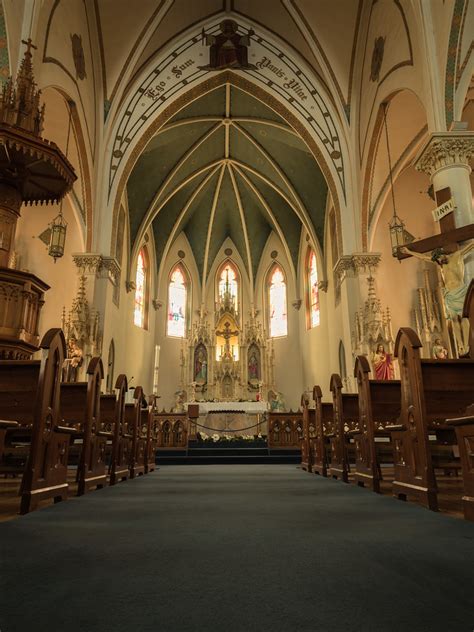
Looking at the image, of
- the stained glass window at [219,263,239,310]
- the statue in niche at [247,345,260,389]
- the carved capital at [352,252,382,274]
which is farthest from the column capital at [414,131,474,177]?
the stained glass window at [219,263,239,310]

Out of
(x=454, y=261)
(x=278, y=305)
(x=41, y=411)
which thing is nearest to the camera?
(x=41, y=411)

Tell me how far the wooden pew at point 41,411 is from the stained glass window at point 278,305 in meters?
18.5

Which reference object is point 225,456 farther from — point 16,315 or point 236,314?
point 236,314

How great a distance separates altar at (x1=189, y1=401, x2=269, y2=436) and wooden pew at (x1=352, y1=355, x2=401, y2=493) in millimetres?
10361

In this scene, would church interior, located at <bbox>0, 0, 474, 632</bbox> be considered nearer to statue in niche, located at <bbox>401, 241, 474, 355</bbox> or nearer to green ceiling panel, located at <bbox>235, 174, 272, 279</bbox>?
statue in niche, located at <bbox>401, 241, 474, 355</bbox>

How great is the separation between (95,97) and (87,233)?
4.17 metres

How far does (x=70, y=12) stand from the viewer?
12703mm

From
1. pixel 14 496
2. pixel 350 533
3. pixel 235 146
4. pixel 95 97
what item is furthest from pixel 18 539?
pixel 235 146

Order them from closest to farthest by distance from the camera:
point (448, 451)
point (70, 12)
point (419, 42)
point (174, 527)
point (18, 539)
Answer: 1. point (18, 539)
2. point (174, 527)
3. point (448, 451)
4. point (419, 42)
5. point (70, 12)

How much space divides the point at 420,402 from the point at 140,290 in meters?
18.3

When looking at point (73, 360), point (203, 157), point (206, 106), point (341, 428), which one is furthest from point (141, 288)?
point (341, 428)

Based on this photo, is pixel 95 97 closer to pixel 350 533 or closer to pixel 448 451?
pixel 448 451

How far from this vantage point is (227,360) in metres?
21.4

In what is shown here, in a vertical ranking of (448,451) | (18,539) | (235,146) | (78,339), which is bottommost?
(18,539)
